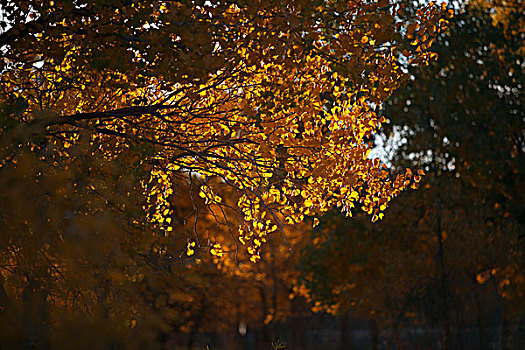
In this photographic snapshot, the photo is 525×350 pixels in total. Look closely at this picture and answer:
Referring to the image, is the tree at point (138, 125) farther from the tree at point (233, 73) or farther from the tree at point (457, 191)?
the tree at point (457, 191)

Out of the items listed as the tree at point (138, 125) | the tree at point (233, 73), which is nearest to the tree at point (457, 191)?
the tree at point (138, 125)

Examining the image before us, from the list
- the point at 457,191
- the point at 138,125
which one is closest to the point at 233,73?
the point at 138,125

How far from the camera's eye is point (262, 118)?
8.67 metres

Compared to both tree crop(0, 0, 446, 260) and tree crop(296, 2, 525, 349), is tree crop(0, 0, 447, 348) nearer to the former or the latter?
tree crop(0, 0, 446, 260)

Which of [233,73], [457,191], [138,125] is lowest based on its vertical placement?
[138,125]

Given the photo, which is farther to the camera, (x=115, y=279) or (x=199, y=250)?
(x=199, y=250)

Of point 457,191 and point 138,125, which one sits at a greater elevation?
point 457,191

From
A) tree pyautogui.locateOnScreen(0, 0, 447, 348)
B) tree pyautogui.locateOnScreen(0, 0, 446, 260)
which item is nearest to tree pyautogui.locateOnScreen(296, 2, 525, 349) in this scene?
tree pyautogui.locateOnScreen(0, 0, 447, 348)

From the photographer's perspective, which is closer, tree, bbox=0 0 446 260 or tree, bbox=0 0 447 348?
tree, bbox=0 0 447 348

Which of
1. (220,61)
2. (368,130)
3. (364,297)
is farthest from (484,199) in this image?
(220,61)

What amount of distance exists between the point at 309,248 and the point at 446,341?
6.54m

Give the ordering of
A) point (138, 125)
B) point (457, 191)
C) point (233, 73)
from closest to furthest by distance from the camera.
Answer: point (233, 73) < point (138, 125) < point (457, 191)

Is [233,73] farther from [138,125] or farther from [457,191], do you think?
[457,191]

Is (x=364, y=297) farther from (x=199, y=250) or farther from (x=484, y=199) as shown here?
(x=199, y=250)
